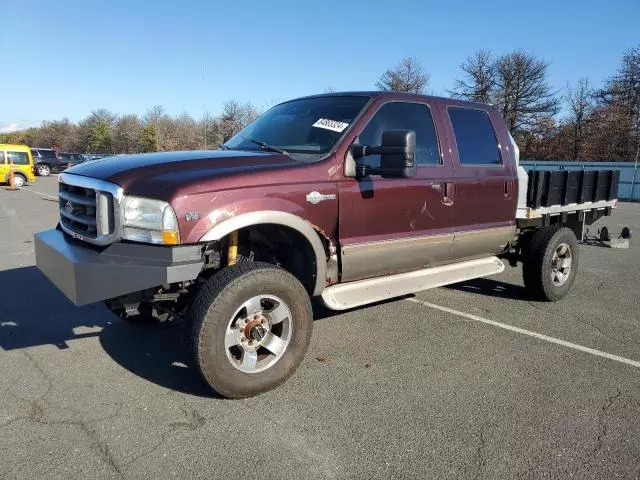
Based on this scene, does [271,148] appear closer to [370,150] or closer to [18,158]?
[370,150]

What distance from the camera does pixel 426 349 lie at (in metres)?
4.34

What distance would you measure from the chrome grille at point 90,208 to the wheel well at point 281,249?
762 mm

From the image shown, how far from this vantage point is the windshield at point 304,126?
4.10 m

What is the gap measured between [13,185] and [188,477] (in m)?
27.2

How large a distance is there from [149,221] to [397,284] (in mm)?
2119

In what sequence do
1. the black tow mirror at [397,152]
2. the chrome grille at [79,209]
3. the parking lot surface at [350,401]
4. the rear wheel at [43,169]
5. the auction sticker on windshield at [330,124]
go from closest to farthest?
the parking lot surface at [350,401], the chrome grille at [79,209], the black tow mirror at [397,152], the auction sticker on windshield at [330,124], the rear wheel at [43,169]

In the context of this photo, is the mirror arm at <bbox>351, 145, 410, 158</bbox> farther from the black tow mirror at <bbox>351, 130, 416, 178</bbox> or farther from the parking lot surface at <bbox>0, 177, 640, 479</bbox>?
the parking lot surface at <bbox>0, 177, 640, 479</bbox>

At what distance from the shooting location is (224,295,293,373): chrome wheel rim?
3352 millimetres

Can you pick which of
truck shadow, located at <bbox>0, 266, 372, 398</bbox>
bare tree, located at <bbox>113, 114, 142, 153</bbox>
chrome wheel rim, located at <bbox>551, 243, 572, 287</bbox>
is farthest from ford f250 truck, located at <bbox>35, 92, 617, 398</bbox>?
bare tree, located at <bbox>113, 114, 142, 153</bbox>

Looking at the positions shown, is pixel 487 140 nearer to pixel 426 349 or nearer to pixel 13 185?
pixel 426 349

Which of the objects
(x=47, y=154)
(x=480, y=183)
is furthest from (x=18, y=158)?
(x=480, y=183)

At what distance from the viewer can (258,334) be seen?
3.44m

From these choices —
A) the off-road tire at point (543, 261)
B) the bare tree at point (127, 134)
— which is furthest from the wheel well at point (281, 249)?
the bare tree at point (127, 134)

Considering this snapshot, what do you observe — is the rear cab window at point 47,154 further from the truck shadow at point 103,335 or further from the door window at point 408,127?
the door window at point 408,127
